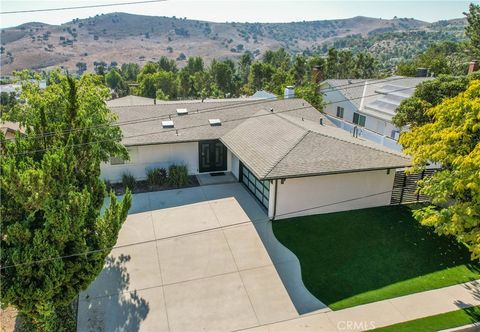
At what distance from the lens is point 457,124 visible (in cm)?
1178

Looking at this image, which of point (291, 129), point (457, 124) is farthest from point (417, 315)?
point (291, 129)

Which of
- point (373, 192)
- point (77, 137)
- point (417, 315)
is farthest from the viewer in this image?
point (373, 192)

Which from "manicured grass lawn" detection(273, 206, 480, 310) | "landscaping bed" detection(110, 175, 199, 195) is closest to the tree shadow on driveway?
"manicured grass lawn" detection(273, 206, 480, 310)

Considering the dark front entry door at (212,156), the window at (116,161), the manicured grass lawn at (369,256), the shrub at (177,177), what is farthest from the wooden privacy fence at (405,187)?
the window at (116,161)

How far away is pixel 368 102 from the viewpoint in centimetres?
3309

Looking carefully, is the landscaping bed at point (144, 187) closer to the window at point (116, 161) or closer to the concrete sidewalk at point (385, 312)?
the window at point (116, 161)

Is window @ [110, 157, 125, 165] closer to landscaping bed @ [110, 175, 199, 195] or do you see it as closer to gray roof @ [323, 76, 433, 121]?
landscaping bed @ [110, 175, 199, 195]

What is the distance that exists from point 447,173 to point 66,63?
203762 millimetres

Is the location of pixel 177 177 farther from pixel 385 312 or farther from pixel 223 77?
pixel 223 77

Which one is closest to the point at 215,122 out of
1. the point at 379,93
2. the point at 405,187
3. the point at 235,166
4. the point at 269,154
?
the point at 235,166

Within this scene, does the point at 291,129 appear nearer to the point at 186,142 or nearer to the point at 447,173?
the point at 186,142

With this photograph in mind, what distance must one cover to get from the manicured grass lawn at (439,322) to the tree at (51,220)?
847cm

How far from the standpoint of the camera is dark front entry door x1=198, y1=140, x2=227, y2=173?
68.5 ft

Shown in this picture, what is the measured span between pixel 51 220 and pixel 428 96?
21.9m
